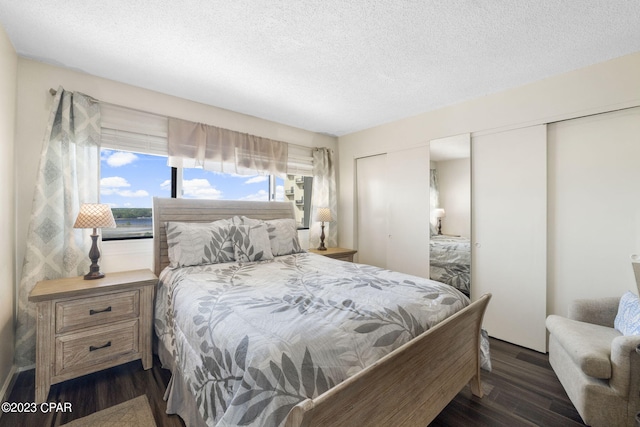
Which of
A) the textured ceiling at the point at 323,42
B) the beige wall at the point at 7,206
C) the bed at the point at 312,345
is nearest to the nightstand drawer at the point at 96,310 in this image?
the bed at the point at 312,345

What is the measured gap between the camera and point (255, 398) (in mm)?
969

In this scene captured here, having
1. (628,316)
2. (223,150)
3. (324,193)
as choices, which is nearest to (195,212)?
(223,150)

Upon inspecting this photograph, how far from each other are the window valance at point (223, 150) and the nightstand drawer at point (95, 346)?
162 cm

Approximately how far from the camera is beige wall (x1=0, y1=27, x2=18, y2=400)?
1840mm

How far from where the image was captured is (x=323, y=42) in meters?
1.98

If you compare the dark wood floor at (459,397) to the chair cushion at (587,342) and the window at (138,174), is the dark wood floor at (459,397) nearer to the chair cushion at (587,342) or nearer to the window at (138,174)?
the chair cushion at (587,342)

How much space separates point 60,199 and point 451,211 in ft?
12.3

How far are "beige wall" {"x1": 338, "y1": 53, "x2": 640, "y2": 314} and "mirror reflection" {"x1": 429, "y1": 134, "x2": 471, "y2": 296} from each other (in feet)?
0.63

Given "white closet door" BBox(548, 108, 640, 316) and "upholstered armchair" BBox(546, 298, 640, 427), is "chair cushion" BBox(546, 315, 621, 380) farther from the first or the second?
"white closet door" BBox(548, 108, 640, 316)

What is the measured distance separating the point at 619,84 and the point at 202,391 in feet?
11.8

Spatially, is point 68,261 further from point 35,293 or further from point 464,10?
point 464,10

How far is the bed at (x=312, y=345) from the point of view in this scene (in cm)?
99

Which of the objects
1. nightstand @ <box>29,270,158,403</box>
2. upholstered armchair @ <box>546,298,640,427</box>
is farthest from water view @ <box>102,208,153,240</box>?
upholstered armchair @ <box>546,298,640,427</box>

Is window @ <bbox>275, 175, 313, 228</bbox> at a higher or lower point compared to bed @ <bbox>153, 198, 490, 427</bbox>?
higher
